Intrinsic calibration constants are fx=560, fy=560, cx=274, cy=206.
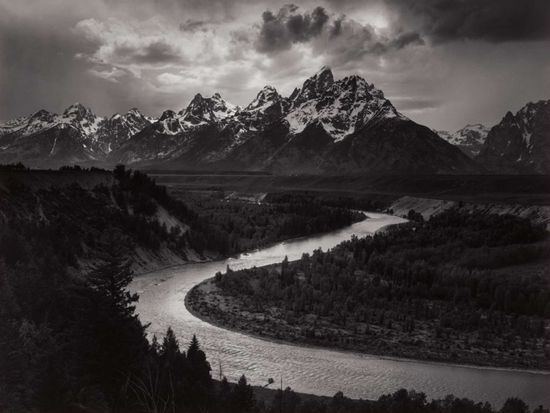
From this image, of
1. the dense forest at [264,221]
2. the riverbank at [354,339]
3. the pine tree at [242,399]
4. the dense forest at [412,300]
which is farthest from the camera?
the dense forest at [264,221]

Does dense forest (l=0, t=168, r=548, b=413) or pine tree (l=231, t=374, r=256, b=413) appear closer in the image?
dense forest (l=0, t=168, r=548, b=413)

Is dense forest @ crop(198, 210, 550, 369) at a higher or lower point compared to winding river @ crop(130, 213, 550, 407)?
higher

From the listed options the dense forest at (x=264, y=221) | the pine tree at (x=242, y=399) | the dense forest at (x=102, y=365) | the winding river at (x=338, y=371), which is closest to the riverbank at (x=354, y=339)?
the winding river at (x=338, y=371)

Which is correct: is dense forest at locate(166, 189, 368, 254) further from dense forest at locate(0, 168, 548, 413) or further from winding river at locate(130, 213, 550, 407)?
dense forest at locate(0, 168, 548, 413)

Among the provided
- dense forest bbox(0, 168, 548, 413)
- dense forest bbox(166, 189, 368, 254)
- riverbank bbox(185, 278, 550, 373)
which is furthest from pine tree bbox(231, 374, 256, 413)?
dense forest bbox(166, 189, 368, 254)

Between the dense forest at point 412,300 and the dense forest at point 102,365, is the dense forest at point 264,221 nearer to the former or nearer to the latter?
the dense forest at point 412,300

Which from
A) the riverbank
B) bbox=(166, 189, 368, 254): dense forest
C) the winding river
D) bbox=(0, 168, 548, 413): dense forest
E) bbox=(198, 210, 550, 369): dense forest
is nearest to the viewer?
bbox=(0, 168, 548, 413): dense forest

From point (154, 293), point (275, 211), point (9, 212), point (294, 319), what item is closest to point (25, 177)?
point (9, 212)

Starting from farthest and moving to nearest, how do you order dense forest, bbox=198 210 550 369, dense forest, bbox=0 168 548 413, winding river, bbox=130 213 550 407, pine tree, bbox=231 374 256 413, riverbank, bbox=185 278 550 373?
dense forest, bbox=198 210 550 369 → riverbank, bbox=185 278 550 373 → winding river, bbox=130 213 550 407 → pine tree, bbox=231 374 256 413 → dense forest, bbox=0 168 548 413

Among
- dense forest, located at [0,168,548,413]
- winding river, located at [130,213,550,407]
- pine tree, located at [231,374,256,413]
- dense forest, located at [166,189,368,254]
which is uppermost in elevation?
dense forest, located at [166,189,368,254]

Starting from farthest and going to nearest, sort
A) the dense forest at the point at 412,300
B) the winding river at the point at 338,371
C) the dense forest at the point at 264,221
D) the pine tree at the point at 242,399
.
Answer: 1. the dense forest at the point at 264,221
2. the dense forest at the point at 412,300
3. the winding river at the point at 338,371
4. the pine tree at the point at 242,399
